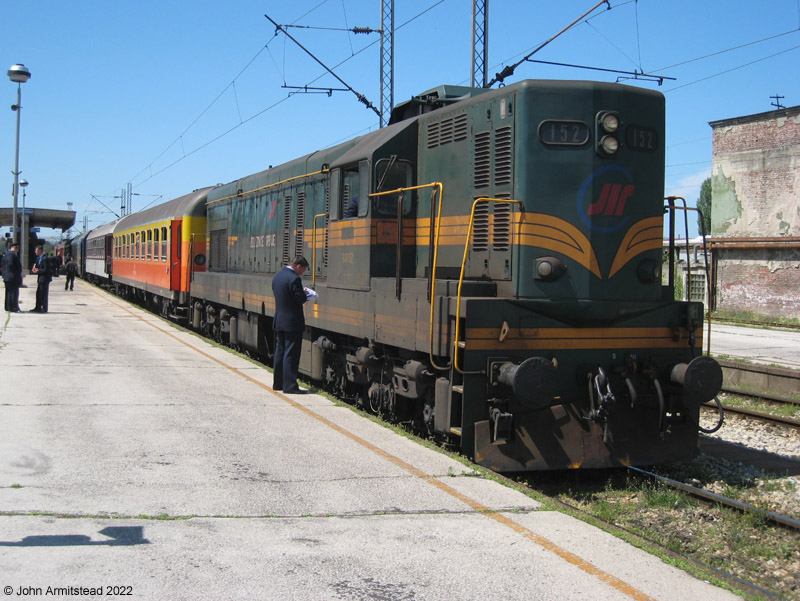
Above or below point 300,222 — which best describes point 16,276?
below

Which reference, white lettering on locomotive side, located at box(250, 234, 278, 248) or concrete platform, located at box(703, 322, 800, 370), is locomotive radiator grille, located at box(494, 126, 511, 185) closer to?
white lettering on locomotive side, located at box(250, 234, 278, 248)

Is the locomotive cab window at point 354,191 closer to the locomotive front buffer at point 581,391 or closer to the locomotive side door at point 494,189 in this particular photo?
the locomotive side door at point 494,189

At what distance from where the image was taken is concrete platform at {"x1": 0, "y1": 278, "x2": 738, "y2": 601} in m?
3.88

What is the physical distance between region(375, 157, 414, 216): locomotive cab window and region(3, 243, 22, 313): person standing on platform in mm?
14521

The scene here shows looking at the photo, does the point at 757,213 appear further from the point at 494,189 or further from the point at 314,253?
the point at 494,189

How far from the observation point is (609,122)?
266 inches

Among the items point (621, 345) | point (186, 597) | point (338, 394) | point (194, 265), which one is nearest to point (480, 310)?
point (621, 345)

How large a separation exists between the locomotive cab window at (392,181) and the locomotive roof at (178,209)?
1174cm

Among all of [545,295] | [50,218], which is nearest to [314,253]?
[545,295]

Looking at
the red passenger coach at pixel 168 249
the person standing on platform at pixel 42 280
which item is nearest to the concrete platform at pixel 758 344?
the red passenger coach at pixel 168 249

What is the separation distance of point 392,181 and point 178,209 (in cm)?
1342

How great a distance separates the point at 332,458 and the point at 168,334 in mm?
11723

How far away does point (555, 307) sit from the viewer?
6.52m

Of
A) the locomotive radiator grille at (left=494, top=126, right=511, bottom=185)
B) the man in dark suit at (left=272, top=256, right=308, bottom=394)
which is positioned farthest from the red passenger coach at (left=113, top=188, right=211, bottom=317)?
the locomotive radiator grille at (left=494, top=126, right=511, bottom=185)
